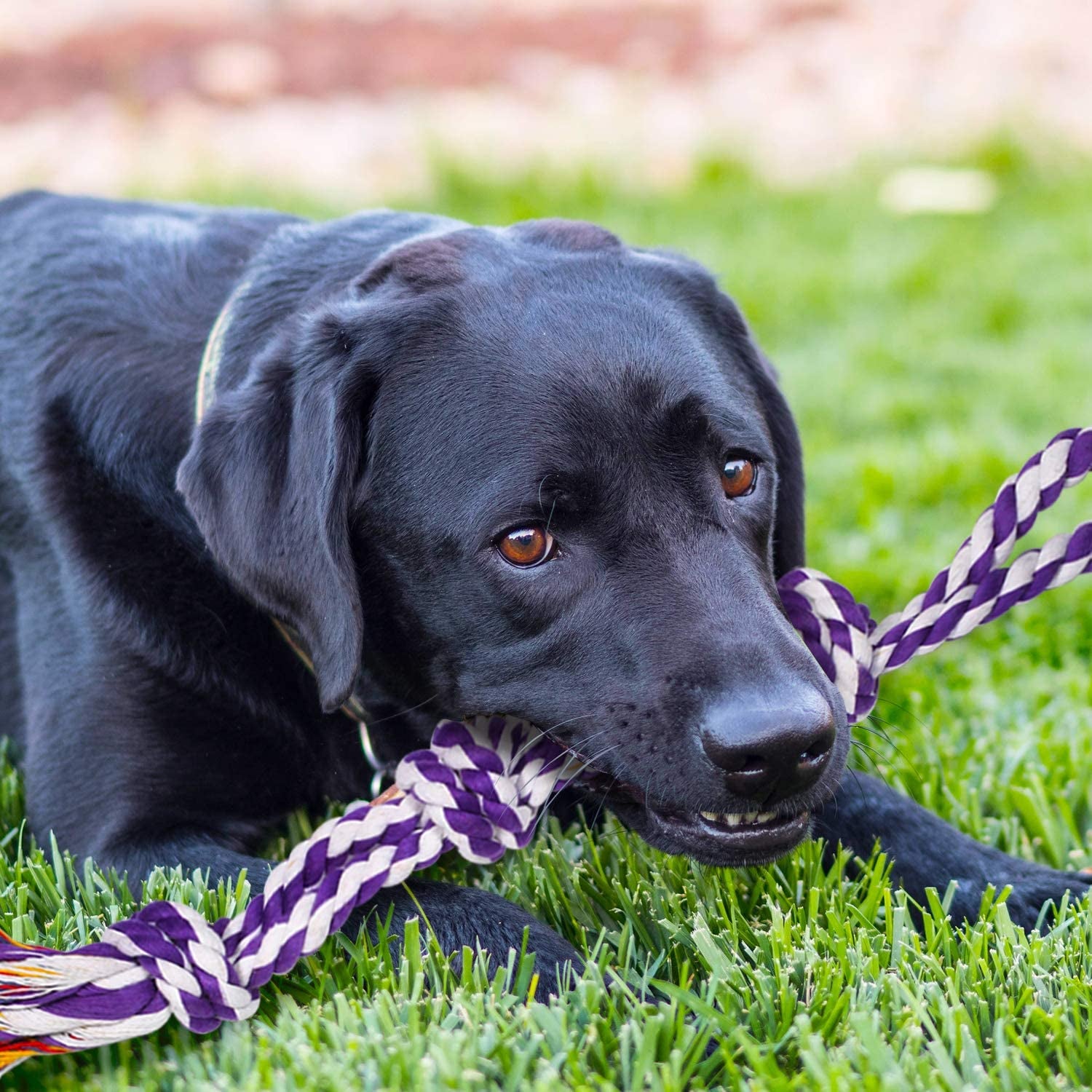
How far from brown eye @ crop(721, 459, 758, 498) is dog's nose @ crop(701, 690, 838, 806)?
0.48 m

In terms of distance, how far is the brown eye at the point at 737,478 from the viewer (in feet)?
8.07

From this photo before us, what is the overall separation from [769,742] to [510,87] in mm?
8673

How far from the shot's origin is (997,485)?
14.1ft

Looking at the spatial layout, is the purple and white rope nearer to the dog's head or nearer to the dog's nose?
the dog's head

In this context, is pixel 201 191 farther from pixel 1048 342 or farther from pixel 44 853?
pixel 44 853

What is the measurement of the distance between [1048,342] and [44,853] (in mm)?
4294

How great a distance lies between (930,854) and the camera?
8.04ft

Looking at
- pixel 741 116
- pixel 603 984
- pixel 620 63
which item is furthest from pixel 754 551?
pixel 620 63

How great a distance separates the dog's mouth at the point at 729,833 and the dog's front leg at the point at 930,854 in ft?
0.94

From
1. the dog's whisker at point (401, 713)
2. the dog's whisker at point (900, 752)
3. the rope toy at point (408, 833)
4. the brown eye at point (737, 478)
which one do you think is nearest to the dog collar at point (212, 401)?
the dog's whisker at point (401, 713)

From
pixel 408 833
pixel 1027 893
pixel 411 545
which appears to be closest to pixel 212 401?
pixel 411 545

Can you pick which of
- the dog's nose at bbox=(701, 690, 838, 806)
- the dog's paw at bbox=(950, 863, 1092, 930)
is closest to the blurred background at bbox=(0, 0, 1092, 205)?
the dog's paw at bbox=(950, 863, 1092, 930)

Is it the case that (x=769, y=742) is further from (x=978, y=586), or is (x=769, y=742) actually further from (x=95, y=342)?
(x=95, y=342)

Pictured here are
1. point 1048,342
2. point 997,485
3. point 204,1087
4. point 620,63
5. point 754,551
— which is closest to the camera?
point 204,1087
